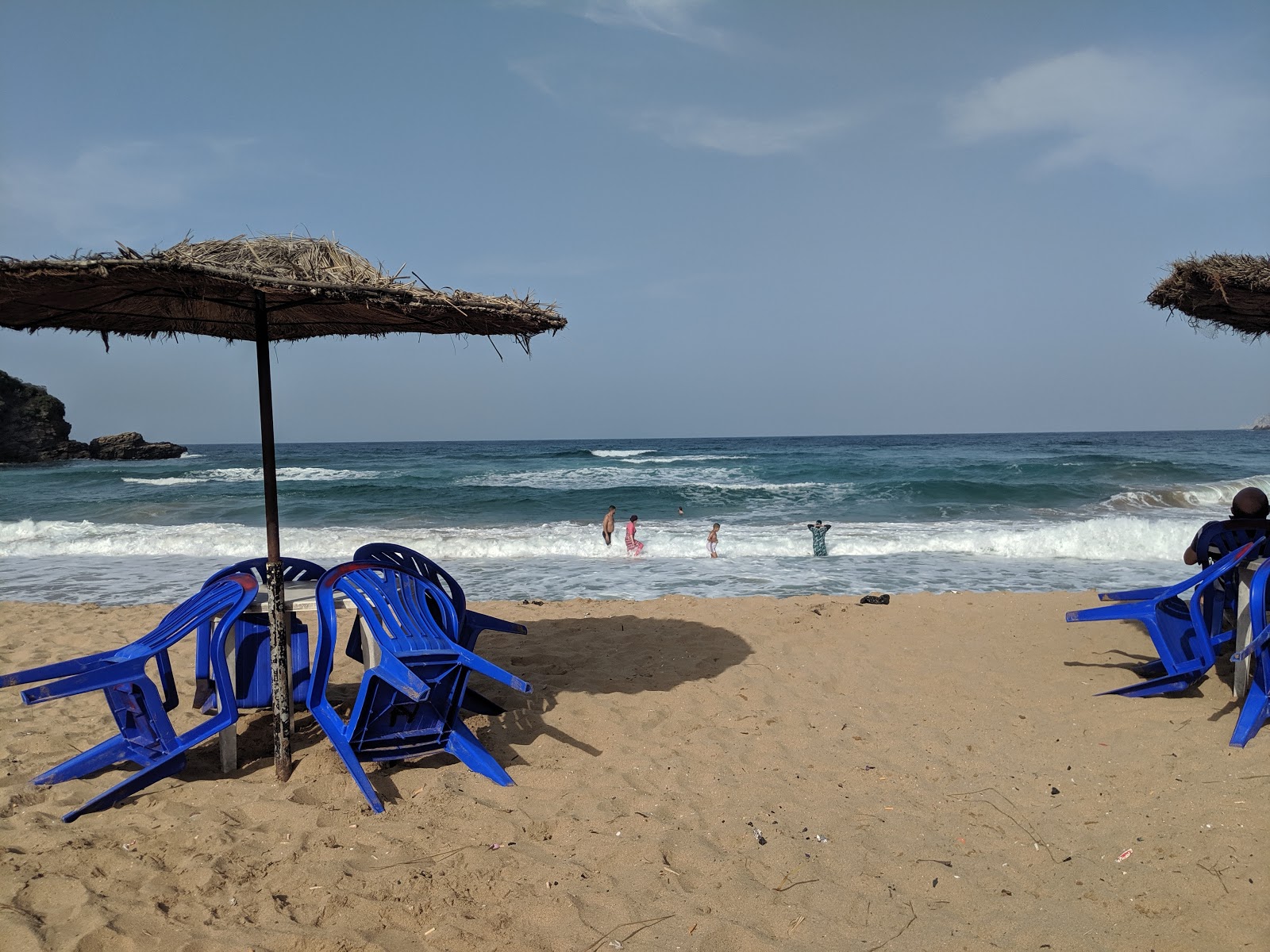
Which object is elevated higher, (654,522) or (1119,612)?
(1119,612)

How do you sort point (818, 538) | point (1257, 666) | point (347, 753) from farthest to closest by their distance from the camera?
point (818, 538) < point (1257, 666) < point (347, 753)

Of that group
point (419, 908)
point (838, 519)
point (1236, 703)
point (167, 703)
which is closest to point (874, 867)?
point (419, 908)

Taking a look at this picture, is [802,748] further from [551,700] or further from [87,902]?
[87,902]

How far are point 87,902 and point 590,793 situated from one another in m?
2.05

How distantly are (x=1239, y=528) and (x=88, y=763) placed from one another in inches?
272

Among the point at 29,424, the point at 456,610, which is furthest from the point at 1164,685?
the point at 29,424

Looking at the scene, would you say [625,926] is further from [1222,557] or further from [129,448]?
[129,448]

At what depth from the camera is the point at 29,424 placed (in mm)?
52125

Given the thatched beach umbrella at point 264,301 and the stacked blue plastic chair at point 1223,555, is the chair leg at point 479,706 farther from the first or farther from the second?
→ the stacked blue plastic chair at point 1223,555

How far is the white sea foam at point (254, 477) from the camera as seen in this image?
3403 cm

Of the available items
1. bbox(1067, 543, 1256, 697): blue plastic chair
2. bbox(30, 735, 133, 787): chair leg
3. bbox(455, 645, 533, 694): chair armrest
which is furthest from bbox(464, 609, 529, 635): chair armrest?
bbox(1067, 543, 1256, 697): blue plastic chair

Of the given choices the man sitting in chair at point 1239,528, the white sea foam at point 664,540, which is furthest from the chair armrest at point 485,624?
the white sea foam at point 664,540

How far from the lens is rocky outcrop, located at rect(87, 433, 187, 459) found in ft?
193

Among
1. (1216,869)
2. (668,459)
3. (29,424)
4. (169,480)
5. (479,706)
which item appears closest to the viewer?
(1216,869)
